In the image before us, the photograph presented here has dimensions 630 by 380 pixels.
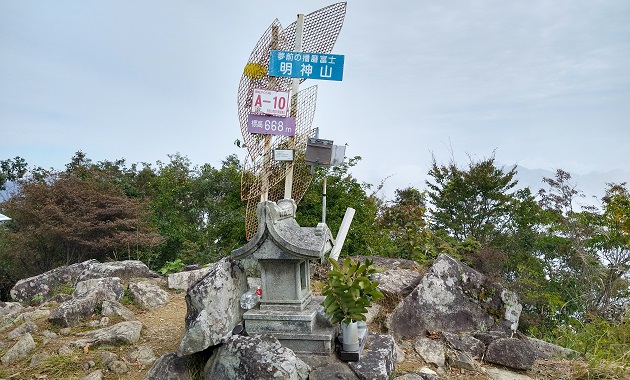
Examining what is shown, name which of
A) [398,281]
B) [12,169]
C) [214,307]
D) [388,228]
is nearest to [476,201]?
[388,228]

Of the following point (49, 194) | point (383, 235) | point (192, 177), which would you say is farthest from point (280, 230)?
point (192, 177)

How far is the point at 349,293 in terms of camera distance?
13.6 ft

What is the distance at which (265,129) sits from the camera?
6980mm

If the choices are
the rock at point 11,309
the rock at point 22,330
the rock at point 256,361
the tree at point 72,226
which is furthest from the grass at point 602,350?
the tree at point 72,226

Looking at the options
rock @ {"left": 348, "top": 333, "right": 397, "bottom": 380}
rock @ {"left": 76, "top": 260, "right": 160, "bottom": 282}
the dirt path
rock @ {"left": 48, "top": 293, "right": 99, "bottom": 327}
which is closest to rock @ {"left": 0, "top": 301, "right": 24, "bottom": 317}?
rock @ {"left": 76, "top": 260, "right": 160, "bottom": 282}

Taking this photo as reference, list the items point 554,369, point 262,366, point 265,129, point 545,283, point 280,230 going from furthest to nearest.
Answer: point 545,283, point 265,129, point 554,369, point 280,230, point 262,366

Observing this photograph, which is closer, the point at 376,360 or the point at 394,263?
the point at 376,360

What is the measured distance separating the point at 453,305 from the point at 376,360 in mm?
2078

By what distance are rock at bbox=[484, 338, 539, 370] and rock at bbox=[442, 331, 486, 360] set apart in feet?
0.30

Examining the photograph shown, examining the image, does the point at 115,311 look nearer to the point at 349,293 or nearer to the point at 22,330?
the point at 22,330

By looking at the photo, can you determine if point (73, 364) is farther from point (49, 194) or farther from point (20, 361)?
point (49, 194)

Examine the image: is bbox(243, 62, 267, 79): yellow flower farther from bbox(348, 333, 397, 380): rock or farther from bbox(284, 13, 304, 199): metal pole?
bbox(348, 333, 397, 380): rock

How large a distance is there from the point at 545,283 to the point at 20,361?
8.65 metres

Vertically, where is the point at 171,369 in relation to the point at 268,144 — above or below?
below
